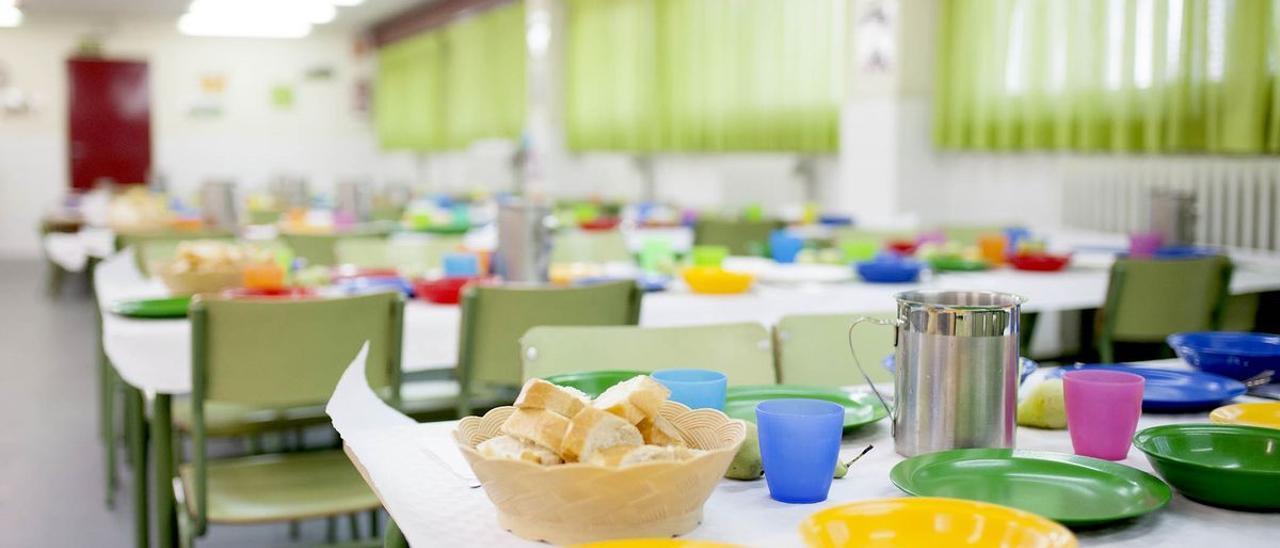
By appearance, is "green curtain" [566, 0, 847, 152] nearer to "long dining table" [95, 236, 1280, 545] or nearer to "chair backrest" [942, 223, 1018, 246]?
"chair backrest" [942, 223, 1018, 246]

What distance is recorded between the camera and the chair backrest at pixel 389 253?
3951 mm

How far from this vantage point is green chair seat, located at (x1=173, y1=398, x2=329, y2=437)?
290 centimetres

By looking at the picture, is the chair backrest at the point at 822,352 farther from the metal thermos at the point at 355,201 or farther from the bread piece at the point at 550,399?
the metal thermos at the point at 355,201

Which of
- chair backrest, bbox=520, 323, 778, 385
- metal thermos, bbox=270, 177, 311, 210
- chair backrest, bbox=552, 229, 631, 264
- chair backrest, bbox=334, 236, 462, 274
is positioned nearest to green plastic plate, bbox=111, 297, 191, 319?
chair backrest, bbox=520, 323, 778, 385

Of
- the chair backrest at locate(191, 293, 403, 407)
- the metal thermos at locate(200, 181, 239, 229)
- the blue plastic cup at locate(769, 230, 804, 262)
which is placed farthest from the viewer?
the metal thermos at locate(200, 181, 239, 229)

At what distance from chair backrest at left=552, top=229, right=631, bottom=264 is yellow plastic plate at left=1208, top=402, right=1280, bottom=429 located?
10.0 feet

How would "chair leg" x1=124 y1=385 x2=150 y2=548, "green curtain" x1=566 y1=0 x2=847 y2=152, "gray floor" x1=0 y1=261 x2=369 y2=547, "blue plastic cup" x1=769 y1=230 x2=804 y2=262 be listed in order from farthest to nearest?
"green curtain" x1=566 y1=0 x2=847 y2=152 < "blue plastic cup" x1=769 y1=230 x2=804 y2=262 < "gray floor" x1=0 y1=261 x2=369 y2=547 < "chair leg" x1=124 y1=385 x2=150 y2=548

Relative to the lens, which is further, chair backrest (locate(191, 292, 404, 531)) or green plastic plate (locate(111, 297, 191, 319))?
green plastic plate (locate(111, 297, 191, 319))

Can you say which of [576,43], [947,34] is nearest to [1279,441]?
[947,34]

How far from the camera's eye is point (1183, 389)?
1594mm

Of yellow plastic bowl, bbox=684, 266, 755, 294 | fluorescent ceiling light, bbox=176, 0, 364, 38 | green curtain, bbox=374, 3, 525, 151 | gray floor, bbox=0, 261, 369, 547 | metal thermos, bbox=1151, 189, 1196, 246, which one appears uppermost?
fluorescent ceiling light, bbox=176, 0, 364, 38

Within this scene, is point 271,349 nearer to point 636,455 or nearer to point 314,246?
point 636,455

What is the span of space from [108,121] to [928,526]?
50.2ft

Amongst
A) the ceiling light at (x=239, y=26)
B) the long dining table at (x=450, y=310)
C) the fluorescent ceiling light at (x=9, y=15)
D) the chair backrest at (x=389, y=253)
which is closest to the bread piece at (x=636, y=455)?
the long dining table at (x=450, y=310)
